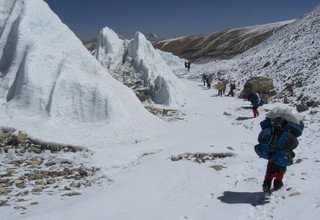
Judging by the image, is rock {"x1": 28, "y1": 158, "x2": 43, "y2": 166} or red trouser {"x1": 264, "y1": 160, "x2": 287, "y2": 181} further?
rock {"x1": 28, "y1": 158, "x2": 43, "y2": 166}

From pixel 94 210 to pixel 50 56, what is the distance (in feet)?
33.7

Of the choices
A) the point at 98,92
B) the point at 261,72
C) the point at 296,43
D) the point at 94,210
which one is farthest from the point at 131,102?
the point at 296,43

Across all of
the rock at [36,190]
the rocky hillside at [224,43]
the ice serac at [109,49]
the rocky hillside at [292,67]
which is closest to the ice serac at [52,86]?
the rock at [36,190]

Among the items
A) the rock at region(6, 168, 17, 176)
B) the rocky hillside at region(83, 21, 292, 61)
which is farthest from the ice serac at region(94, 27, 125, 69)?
the rocky hillside at region(83, 21, 292, 61)

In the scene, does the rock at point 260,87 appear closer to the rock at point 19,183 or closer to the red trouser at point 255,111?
the red trouser at point 255,111

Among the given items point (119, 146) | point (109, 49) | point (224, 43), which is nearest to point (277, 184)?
point (119, 146)

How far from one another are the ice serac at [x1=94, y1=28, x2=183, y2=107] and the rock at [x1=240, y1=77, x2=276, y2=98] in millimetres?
5406

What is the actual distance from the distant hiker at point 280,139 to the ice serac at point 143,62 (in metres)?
18.7

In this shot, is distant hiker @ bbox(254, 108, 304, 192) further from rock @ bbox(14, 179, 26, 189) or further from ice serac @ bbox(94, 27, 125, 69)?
ice serac @ bbox(94, 27, 125, 69)

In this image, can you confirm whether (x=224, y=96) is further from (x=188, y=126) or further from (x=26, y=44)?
(x=26, y=44)

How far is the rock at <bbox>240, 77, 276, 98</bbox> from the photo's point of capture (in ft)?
105

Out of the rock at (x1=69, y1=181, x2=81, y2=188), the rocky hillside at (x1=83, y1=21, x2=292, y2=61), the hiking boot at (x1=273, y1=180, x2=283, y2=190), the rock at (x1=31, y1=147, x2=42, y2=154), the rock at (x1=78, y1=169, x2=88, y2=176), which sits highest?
the rocky hillside at (x1=83, y1=21, x2=292, y2=61)

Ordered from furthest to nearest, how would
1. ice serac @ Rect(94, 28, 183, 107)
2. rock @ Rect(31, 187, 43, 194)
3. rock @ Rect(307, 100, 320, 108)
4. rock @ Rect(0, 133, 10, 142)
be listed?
ice serac @ Rect(94, 28, 183, 107)
rock @ Rect(307, 100, 320, 108)
rock @ Rect(0, 133, 10, 142)
rock @ Rect(31, 187, 43, 194)

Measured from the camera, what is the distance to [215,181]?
11062 millimetres
